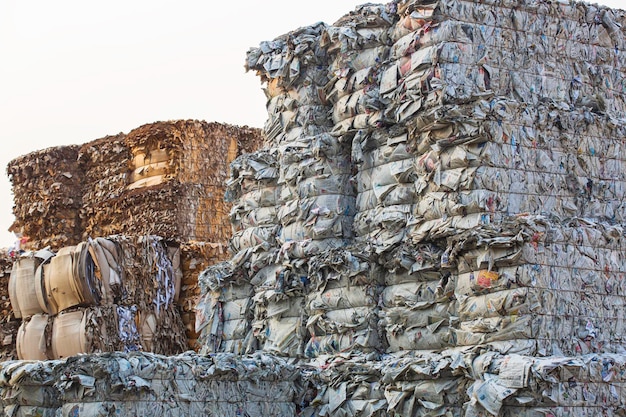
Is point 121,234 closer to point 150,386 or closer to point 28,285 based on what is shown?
point 28,285

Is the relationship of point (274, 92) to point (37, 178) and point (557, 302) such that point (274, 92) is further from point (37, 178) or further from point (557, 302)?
point (37, 178)

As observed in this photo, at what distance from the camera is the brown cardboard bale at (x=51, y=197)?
19234 millimetres

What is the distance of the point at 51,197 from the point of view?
1928 cm

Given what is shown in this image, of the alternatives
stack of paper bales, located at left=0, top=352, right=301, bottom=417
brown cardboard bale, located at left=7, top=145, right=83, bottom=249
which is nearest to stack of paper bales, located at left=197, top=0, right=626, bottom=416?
stack of paper bales, located at left=0, top=352, right=301, bottom=417

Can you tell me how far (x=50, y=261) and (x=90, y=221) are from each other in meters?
2.92

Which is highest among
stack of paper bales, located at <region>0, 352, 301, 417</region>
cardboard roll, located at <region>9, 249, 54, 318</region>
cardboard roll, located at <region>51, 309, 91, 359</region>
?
cardboard roll, located at <region>9, 249, 54, 318</region>

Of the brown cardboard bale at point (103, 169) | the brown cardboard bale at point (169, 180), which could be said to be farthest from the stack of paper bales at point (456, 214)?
the brown cardboard bale at point (103, 169)

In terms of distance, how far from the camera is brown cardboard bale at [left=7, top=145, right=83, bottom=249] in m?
19.2

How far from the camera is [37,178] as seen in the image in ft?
64.4

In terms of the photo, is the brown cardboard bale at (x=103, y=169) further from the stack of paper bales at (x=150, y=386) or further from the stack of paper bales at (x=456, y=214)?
the stack of paper bales at (x=150, y=386)

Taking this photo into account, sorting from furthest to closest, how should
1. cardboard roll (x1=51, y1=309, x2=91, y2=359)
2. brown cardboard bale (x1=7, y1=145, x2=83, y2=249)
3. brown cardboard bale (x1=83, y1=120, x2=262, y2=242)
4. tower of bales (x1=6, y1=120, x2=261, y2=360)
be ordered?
brown cardboard bale (x1=7, y1=145, x2=83, y2=249)
brown cardboard bale (x1=83, y1=120, x2=262, y2=242)
tower of bales (x1=6, y1=120, x2=261, y2=360)
cardboard roll (x1=51, y1=309, x2=91, y2=359)

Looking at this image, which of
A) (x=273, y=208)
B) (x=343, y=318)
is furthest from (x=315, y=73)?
(x=343, y=318)

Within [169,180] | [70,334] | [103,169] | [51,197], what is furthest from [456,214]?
[51,197]

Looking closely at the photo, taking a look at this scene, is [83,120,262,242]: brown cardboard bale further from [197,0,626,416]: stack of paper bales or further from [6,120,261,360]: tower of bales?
[197,0,626,416]: stack of paper bales
